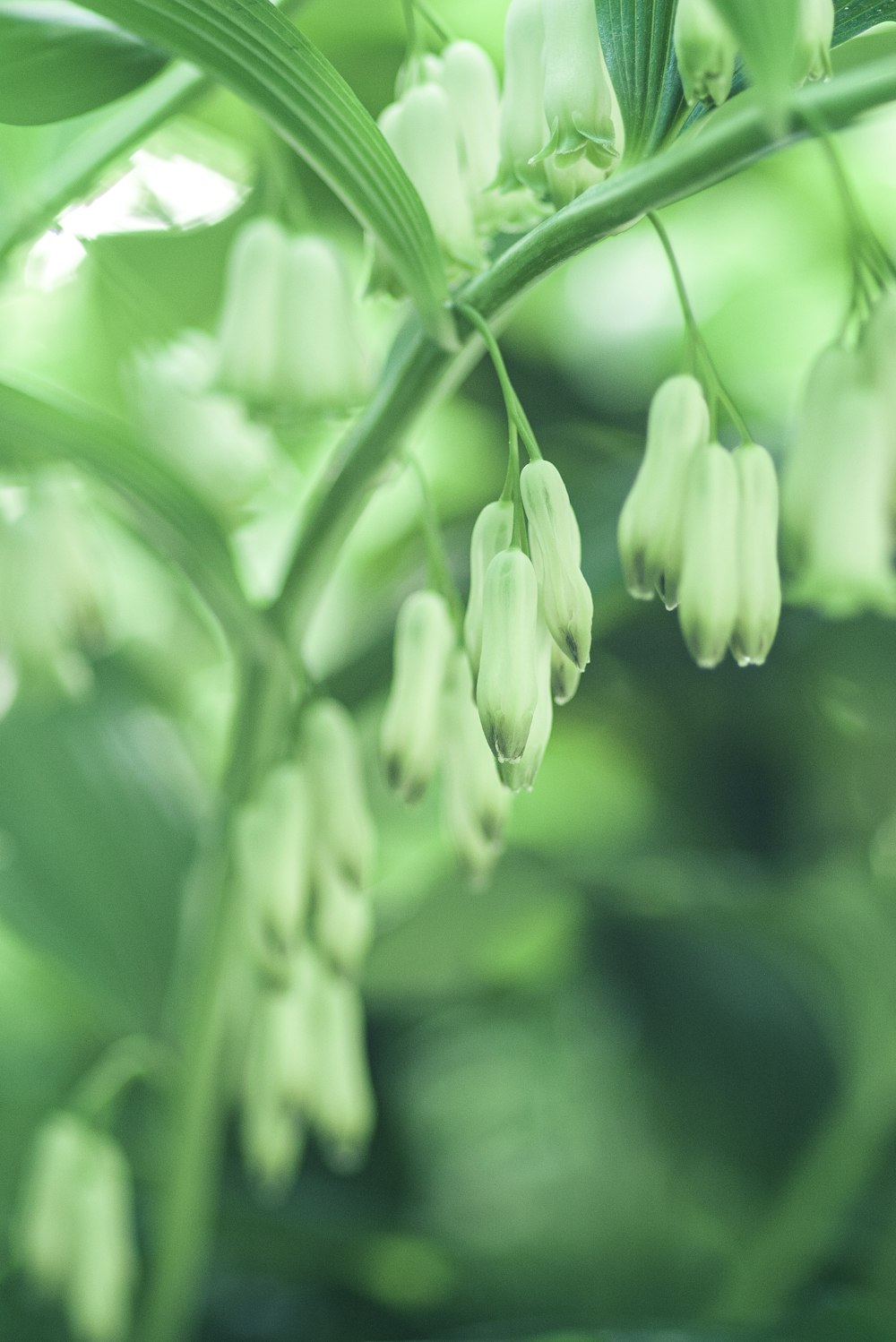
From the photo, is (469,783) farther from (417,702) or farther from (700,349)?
(700,349)

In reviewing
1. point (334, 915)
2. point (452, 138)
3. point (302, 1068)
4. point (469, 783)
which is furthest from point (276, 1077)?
point (452, 138)

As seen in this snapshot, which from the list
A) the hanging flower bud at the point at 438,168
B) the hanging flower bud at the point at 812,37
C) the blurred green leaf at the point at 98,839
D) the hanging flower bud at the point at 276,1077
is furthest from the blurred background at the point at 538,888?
the hanging flower bud at the point at 812,37

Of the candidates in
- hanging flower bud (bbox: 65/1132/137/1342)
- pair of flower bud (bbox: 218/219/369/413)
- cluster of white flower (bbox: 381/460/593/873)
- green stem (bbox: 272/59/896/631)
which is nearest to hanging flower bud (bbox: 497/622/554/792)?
cluster of white flower (bbox: 381/460/593/873)

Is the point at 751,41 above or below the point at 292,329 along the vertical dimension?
above

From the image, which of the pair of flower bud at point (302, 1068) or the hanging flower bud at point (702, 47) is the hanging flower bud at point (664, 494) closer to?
the hanging flower bud at point (702, 47)

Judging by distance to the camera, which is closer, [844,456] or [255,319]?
[844,456]

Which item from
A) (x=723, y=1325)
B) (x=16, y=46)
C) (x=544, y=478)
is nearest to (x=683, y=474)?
(x=544, y=478)
